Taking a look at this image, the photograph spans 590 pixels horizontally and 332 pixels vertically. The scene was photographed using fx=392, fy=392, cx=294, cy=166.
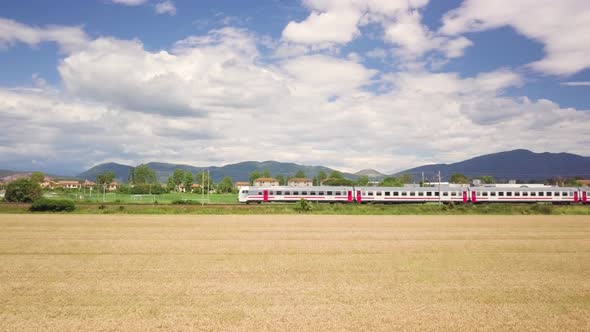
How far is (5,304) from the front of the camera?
11.2 m

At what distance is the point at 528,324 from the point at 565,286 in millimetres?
5063

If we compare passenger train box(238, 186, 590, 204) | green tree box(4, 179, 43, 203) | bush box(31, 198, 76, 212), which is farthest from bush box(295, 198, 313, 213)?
green tree box(4, 179, 43, 203)

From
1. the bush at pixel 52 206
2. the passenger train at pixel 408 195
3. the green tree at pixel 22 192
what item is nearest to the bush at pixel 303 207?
the passenger train at pixel 408 195

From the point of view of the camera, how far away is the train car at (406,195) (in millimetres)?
59969

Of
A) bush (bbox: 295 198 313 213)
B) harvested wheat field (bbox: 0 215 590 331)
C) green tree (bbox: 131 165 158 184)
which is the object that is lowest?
harvested wheat field (bbox: 0 215 590 331)

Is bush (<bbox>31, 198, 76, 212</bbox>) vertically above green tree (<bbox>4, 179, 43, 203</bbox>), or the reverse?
green tree (<bbox>4, 179, 43, 203</bbox>)

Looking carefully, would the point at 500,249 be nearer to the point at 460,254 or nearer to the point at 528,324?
the point at 460,254

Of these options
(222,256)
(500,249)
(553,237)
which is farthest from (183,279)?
(553,237)

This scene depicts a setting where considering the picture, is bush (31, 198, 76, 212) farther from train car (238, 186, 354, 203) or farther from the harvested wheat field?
train car (238, 186, 354, 203)

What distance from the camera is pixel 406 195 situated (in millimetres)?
60469

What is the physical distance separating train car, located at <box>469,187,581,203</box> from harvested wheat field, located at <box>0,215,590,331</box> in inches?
1507

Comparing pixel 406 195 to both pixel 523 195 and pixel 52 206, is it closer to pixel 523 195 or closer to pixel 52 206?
pixel 523 195

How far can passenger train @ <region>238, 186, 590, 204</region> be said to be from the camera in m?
59.2

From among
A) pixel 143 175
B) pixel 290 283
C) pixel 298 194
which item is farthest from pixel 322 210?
pixel 143 175
